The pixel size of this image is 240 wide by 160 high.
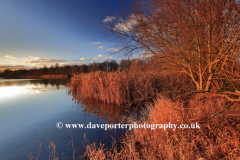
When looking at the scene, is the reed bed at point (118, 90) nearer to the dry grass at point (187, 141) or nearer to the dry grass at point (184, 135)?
the dry grass at point (184, 135)

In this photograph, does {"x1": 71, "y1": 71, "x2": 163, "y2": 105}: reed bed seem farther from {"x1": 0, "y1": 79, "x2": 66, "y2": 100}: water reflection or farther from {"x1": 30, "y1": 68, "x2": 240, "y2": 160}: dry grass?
{"x1": 0, "y1": 79, "x2": 66, "y2": 100}: water reflection

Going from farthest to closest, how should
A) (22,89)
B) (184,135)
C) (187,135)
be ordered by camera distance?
(22,89)
(184,135)
(187,135)

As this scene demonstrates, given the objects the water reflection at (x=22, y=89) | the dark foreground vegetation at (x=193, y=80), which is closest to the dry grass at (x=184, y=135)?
the dark foreground vegetation at (x=193, y=80)

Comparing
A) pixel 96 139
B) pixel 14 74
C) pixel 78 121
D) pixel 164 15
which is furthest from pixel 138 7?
pixel 14 74

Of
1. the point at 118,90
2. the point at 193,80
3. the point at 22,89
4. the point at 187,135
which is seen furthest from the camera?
the point at 22,89

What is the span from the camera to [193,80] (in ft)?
14.0

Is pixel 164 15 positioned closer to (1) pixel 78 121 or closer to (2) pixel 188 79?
(2) pixel 188 79

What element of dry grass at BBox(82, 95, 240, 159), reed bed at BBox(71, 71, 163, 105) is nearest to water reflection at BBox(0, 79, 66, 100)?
reed bed at BBox(71, 71, 163, 105)

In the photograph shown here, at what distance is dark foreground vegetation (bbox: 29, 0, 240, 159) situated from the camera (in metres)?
2.32

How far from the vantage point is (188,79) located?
18.0 ft

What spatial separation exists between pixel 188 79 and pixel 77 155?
18.1 feet

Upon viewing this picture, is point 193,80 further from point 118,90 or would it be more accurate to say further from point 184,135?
point 118,90

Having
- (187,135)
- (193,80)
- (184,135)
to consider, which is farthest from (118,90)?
(187,135)

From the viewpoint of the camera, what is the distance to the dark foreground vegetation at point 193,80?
91.3 inches
